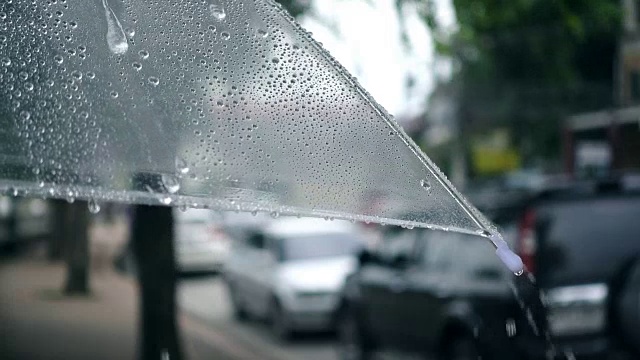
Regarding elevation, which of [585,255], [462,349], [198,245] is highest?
[198,245]

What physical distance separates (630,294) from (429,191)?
411 centimetres

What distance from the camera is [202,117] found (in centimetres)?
192

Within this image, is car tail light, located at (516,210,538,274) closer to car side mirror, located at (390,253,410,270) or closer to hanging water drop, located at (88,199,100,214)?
car side mirror, located at (390,253,410,270)

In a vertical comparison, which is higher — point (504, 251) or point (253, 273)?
point (253, 273)

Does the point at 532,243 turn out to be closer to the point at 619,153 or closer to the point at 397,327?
the point at 397,327

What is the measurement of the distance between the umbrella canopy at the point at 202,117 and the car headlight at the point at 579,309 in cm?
446

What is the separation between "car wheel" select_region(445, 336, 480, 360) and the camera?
6867mm

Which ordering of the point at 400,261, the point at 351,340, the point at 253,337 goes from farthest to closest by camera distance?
the point at 253,337
the point at 351,340
the point at 400,261

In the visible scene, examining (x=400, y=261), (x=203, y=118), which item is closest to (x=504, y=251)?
(x=203, y=118)

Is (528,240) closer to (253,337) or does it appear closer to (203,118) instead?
(203,118)

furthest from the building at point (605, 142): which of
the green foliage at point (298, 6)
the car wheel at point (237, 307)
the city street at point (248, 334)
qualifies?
the green foliage at point (298, 6)

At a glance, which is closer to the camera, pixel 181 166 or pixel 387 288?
pixel 181 166

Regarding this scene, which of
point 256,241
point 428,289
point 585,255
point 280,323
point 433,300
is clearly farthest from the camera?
point 256,241

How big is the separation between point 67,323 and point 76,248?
0.77 m
